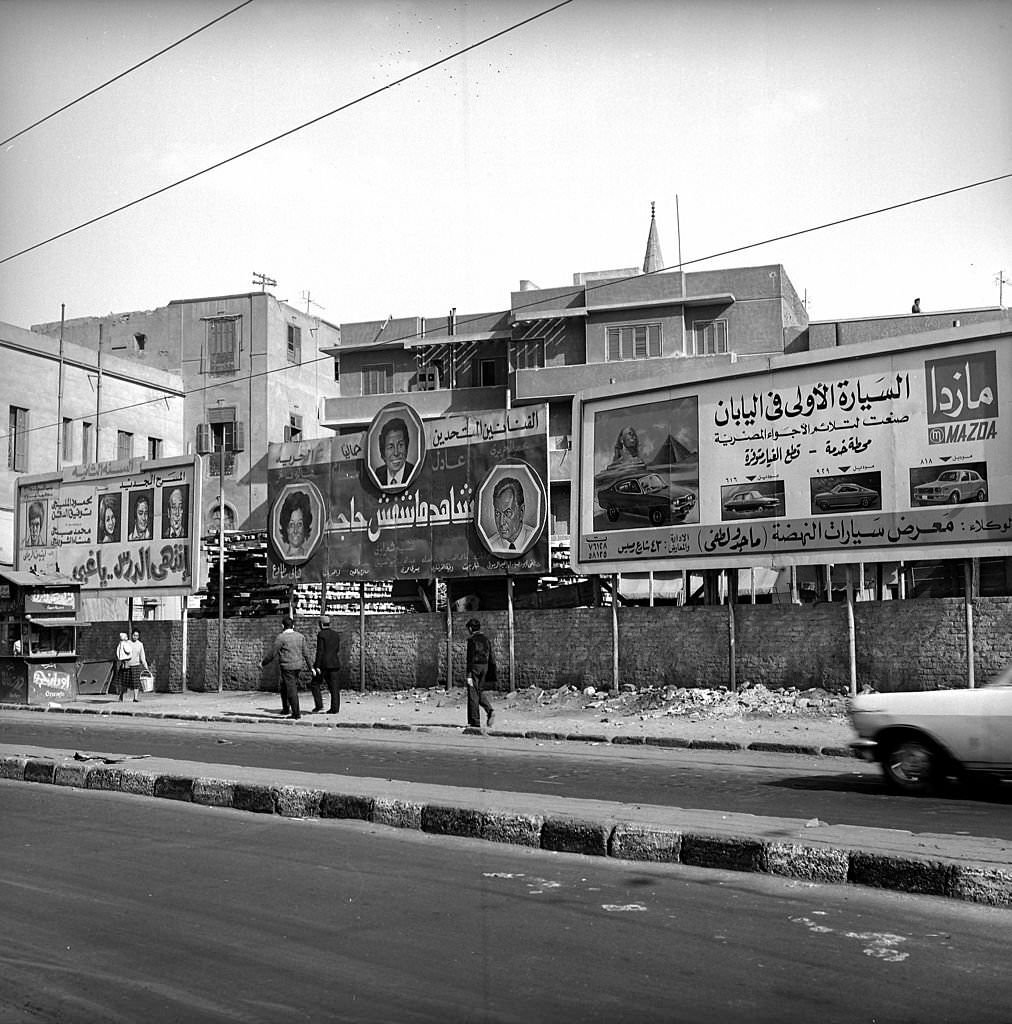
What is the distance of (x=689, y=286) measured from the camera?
147ft

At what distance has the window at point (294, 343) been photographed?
55094 mm

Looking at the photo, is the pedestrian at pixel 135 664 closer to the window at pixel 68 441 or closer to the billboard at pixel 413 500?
the billboard at pixel 413 500

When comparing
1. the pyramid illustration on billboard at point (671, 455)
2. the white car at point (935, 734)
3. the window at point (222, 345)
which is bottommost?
the white car at point (935, 734)

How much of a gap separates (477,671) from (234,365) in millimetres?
38217

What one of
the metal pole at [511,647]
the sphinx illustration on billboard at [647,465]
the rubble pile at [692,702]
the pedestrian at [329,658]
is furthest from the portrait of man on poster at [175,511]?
the sphinx illustration on billboard at [647,465]

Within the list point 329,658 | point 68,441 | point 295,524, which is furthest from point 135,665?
point 68,441

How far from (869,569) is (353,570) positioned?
1178cm

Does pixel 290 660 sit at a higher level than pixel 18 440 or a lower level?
lower

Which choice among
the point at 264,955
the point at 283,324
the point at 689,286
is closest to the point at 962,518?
the point at 264,955

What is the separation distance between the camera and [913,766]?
10.2 meters

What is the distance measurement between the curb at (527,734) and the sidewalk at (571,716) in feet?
0.05

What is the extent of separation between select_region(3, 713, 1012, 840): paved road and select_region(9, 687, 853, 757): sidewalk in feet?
2.02

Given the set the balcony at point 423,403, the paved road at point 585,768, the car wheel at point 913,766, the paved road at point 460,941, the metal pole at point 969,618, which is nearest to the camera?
the paved road at point 460,941

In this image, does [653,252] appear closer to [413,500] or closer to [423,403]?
[423,403]
